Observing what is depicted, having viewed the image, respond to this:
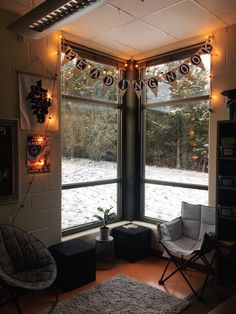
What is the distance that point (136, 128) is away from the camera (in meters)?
4.46

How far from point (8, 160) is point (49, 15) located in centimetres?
148

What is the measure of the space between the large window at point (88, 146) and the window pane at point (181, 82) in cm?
64

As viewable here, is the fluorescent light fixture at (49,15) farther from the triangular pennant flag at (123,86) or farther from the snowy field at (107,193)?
the snowy field at (107,193)

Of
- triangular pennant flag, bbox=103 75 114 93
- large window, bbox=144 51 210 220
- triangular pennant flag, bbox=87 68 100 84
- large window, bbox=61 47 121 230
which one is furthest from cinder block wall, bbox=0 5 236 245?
triangular pennant flag, bbox=103 75 114 93

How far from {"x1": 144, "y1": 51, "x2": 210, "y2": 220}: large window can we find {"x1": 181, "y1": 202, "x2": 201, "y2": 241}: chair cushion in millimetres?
315

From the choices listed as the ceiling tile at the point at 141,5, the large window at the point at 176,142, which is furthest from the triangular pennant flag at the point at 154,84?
the ceiling tile at the point at 141,5

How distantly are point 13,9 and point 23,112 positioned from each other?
105cm

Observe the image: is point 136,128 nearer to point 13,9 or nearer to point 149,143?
point 149,143

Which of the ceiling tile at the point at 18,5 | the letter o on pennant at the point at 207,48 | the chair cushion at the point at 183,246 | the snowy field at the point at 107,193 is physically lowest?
the chair cushion at the point at 183,246

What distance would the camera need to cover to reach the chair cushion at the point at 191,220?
11.4ft

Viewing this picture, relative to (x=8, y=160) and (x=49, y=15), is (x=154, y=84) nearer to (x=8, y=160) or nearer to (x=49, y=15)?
(x=49, y=15)

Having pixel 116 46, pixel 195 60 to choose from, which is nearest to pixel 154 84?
pixel 195 60

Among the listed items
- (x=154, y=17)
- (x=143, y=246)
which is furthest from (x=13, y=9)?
(x=143, y=246)

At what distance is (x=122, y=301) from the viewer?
9.34ft
